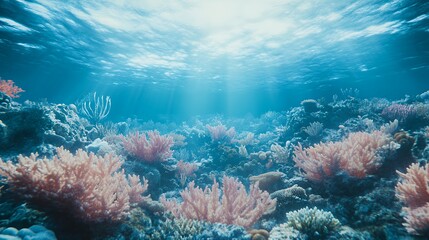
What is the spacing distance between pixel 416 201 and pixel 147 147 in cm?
659

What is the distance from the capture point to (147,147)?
7.51 metres

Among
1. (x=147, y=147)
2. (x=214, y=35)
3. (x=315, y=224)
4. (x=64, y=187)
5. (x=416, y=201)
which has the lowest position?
(x=315, y=224)

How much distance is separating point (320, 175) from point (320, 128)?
723 centimetres

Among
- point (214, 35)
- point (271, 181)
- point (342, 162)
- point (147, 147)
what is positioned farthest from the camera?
point (214, 35)

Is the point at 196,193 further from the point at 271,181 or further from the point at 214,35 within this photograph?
the point at 214,35

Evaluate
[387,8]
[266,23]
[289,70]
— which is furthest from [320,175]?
[289,70]

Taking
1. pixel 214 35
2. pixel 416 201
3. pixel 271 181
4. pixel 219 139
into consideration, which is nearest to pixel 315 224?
pixel 416 201

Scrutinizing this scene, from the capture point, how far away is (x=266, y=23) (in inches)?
555

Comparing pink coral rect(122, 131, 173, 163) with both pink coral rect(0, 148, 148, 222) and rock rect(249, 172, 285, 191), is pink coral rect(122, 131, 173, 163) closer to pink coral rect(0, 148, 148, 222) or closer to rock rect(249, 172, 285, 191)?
rock rect(249, 172, 285, 191)

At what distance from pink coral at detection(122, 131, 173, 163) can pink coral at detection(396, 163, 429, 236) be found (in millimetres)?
6227

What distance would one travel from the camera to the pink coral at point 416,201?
10.4ft

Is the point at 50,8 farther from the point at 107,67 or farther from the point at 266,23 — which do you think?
the point at 107,67

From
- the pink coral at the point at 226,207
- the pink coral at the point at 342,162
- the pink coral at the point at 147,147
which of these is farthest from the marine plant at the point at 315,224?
the pink coral at the point at 147,147

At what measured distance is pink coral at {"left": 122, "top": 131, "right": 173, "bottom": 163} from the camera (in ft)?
24.8
